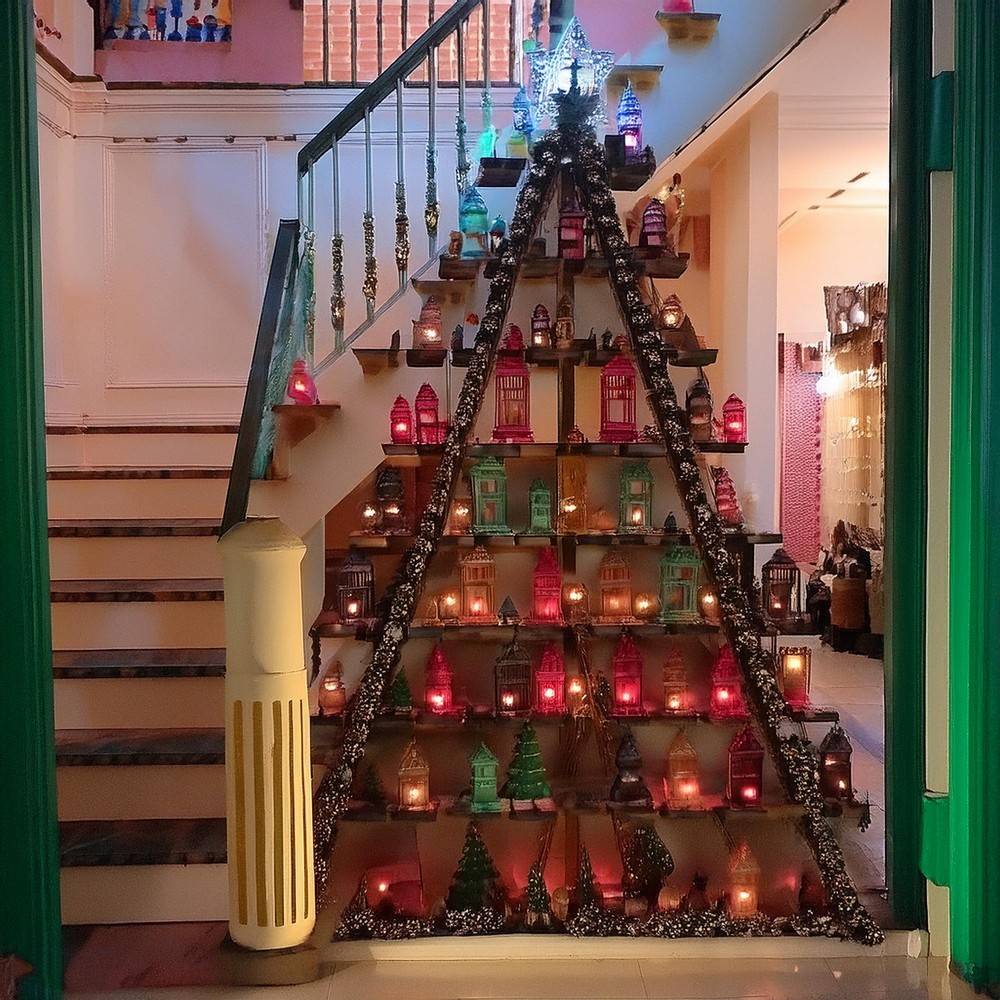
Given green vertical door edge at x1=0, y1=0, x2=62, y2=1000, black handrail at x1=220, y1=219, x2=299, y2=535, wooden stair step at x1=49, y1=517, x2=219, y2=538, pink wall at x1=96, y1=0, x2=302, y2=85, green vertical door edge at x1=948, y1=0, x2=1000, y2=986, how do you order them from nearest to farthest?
green vertical door edge at x1=0, y1=0, x2=62, y2=1000 → green vertical door edge at x1=948, y1=0, x2=1000, y2=986 → black handrail at x1=220, y1=219, x2=299, y2=535 → wooden stair step at x1=49, y1=517, x2=219, y2=538 → pink wall at x1=96, y1=0, x2=302, y2=85

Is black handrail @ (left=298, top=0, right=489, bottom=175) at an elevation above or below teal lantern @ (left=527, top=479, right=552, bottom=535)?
above

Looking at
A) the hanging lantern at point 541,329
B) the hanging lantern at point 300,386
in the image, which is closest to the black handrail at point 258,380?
the hanging lantern at point 300,386

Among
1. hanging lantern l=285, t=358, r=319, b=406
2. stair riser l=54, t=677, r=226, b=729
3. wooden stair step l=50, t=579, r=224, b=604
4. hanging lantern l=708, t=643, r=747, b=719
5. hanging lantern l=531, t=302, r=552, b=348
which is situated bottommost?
stair riser l=54, t=677, r=226, b=729

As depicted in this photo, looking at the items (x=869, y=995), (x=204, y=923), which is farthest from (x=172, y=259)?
(x=869, y=995)

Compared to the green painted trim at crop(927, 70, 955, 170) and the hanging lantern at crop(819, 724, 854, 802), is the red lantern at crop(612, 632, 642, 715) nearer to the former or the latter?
the hanging lantern at crop(819, 724, 854, 802)

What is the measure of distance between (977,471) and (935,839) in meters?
0.87

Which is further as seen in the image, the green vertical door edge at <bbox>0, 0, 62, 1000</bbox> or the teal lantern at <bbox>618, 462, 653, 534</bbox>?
the teal lantern at <bbox>618, 462, 653, 534</bbox>

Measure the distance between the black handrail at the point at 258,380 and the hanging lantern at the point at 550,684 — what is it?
89cm

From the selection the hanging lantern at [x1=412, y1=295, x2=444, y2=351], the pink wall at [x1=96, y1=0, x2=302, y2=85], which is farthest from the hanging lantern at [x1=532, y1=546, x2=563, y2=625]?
the pink wall at [x1=96, y1=0, x2=302, y2=85]

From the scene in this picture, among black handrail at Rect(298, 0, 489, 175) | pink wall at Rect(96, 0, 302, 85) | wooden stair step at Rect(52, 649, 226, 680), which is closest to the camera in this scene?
wooden stair step at Rect(52, 649, 226, 680)

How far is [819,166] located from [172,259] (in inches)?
134

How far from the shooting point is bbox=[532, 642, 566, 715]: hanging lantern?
2227 millimetres

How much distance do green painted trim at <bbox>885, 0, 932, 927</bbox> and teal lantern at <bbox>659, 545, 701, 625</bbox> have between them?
472 mm

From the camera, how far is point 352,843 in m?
2.29
